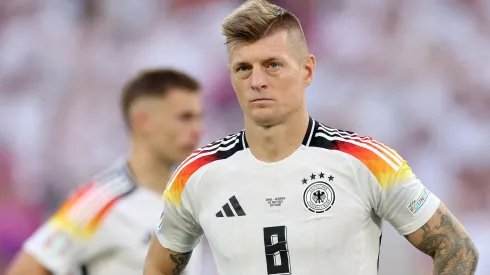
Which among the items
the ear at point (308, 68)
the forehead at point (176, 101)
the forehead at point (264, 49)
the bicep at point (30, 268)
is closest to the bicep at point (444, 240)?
the ear at point (308, 68)

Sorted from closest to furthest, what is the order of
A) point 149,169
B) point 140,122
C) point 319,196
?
1. point 319,196
2. point 149,169
3. point 140,122

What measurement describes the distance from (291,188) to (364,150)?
0.98 ft

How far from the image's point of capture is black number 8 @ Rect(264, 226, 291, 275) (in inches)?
122

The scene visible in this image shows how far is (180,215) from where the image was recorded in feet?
11.0

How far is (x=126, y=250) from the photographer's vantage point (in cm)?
481

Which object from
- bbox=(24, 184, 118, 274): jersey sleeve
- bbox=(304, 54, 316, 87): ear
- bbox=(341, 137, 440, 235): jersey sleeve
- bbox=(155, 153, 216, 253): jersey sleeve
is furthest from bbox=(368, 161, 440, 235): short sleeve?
bbox=(24, 184, 118, 274): jersey sleeve

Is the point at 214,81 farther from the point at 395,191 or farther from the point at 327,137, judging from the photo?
the point at 395,191

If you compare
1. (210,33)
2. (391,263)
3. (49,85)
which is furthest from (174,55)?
(391,263)

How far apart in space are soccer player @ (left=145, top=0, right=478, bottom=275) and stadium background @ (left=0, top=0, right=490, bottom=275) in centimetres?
445

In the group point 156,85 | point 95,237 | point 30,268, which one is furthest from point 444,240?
point 156,85

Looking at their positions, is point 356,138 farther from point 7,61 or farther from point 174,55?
point 7,61

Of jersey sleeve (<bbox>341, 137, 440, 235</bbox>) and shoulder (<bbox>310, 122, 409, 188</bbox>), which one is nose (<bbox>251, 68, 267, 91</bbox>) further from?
jersey sleeve (<bbox>341, 137, 440, 235</bbox>)

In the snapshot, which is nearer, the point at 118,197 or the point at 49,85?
the point at 118,197

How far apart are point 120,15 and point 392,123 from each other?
2761 millimetres
